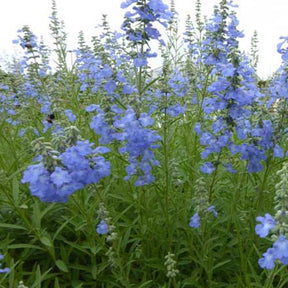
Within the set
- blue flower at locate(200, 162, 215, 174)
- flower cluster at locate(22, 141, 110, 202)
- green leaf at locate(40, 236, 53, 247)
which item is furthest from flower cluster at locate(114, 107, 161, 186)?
green leaf at locate(40, 236, 53, 247)

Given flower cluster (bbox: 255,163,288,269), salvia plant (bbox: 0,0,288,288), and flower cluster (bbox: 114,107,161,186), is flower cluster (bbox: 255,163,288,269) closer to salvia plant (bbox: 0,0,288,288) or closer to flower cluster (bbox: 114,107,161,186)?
salvia plant (bbox: 0,0,288,288)

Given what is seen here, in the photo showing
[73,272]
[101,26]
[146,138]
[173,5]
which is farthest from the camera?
[173,5]

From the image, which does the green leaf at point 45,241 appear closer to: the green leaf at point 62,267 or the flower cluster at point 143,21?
the green leaf at point 62,267

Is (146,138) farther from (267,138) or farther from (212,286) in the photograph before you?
(212,286)

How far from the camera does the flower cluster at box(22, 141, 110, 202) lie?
85.2 inches

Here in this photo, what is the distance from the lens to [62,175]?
2.14 metres

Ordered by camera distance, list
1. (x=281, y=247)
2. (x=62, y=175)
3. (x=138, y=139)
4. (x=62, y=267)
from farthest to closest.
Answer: (x=62, y=267)
(x=138, y=139)
(x=62, y=175)
(x=281, y=247)

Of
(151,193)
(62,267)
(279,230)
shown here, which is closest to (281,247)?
(279,230)

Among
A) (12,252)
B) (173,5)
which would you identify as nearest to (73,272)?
(12,252)

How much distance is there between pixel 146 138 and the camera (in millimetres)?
3053

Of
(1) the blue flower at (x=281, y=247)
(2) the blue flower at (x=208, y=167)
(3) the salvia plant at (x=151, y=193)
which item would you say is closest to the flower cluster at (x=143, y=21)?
(3) the salvia plant at (x=151, y=193)

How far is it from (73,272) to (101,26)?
3110 mm

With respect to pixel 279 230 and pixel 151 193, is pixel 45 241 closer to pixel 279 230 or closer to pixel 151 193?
pixel 151 193

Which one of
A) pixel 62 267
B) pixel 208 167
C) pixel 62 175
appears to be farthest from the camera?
pixel 208 167
